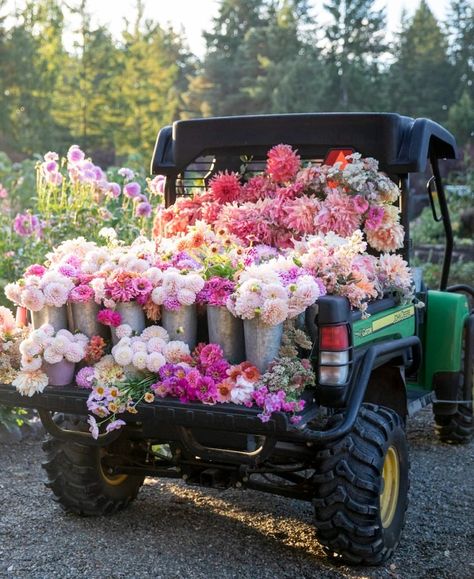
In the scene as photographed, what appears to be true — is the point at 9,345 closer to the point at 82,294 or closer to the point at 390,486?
the point at 82,294

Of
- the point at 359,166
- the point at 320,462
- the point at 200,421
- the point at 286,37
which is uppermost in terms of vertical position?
the point at 286,37

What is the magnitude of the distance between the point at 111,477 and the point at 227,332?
1310mm

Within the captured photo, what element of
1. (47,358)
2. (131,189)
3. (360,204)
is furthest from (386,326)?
(131,189)

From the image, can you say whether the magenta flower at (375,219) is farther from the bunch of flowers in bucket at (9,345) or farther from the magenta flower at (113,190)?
the magenta flower at (113,190)

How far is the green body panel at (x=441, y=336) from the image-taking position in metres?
5.16

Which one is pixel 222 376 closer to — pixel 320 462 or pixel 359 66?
pixel 320 462

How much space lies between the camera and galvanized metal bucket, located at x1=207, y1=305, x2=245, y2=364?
3.41m

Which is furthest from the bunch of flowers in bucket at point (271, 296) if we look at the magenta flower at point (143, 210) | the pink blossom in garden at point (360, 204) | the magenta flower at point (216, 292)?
the magenta flower at point (143, 210)

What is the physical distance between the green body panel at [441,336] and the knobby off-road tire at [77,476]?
205cm

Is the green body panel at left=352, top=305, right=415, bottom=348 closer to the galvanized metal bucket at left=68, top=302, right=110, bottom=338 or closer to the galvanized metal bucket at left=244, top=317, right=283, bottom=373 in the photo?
the galvanized metal bucket at left=244, top=317, right=283, bottom=373

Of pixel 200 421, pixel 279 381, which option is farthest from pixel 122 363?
pixel 279 381

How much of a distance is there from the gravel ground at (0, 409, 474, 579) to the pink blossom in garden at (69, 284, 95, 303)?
114 cm

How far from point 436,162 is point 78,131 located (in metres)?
28.6

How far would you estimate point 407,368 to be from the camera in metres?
4.45
